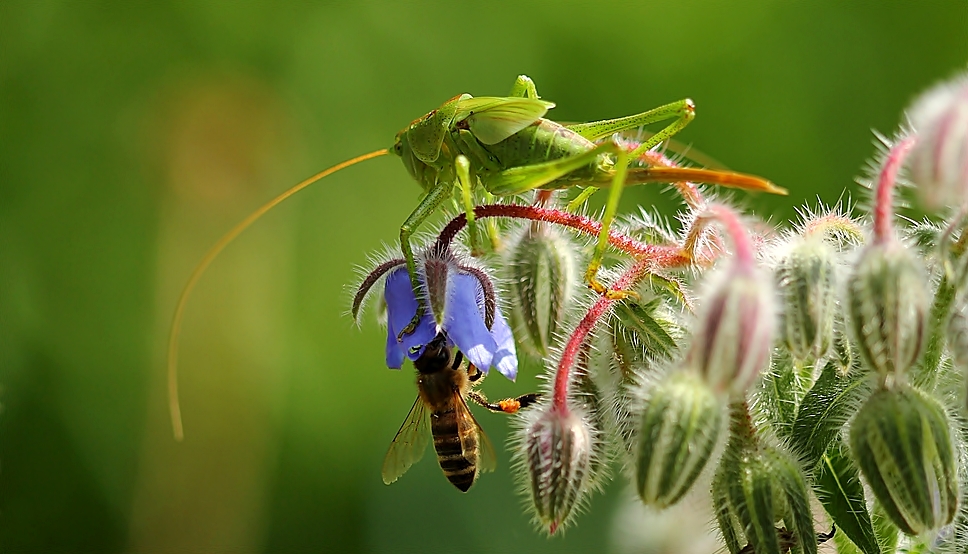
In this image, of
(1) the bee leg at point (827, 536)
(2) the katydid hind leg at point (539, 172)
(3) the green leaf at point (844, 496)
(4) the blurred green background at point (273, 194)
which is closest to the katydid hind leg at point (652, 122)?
(2) the katydid hind leg at point (539, 172)

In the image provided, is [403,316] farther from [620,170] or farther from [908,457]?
[908,457]

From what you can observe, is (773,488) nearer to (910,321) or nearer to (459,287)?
(910,321)

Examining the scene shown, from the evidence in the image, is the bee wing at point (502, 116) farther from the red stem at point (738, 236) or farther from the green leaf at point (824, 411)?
the green leaf at point (824, 411)

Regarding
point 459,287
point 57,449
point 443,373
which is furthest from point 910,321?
point 57,449

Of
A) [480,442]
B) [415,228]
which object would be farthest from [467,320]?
[480,442]

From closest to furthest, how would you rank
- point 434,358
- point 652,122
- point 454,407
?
1. point 434,358
2. point 454,407
3. point 652,122
